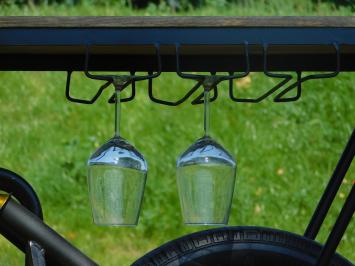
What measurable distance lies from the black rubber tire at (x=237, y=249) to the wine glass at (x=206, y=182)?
18cm

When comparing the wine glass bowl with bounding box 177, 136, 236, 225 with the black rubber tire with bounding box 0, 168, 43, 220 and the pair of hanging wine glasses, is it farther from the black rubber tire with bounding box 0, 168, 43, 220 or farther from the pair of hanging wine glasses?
the black rubber tire with bounding box 0, 168, 43, 220

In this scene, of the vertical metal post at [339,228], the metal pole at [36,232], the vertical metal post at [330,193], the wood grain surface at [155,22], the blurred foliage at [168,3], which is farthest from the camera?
the blurred foliage at [168,3]

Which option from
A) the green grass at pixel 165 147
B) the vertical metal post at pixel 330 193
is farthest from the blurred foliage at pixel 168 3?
the vertical metal post at pixel 330 193

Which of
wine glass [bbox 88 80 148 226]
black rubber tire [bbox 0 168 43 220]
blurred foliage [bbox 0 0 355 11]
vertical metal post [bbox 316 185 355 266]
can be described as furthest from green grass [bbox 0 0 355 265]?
vertical metal post [bbox 316 185 355 266]

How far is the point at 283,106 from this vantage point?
22.0ft

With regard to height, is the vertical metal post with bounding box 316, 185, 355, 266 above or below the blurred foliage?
below

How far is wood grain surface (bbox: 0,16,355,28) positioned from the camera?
226 centimetres

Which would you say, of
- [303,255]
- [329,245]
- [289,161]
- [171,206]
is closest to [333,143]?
[289,161]

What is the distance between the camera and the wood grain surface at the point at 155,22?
2258 mm

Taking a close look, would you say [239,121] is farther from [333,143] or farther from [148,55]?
[148,55]

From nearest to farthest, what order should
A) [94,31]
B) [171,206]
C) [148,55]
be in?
[94,31], [148,55], [171,206]

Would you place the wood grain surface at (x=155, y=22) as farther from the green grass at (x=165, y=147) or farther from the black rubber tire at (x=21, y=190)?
the green grass at (x=165, y=147)

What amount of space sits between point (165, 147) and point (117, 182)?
11.9 feet

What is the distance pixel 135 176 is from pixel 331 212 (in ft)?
11.4
